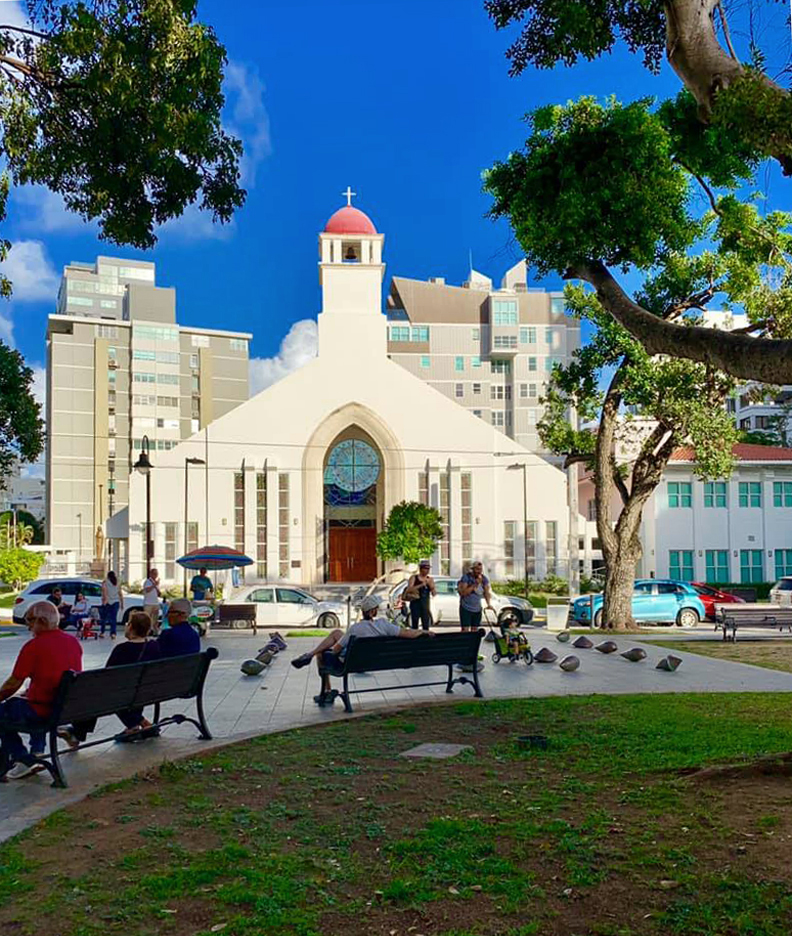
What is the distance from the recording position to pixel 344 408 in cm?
4578

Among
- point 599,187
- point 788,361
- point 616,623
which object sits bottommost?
point 616,623

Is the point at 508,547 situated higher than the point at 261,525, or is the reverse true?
the point at 261,525

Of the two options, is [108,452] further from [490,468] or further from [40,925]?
[40,925]

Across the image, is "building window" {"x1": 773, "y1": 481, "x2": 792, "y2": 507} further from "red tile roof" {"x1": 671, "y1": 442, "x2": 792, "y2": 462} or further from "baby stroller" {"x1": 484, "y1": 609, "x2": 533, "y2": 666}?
"baby stroller" {"x1": 484, "y1": 609, "x2": 533, "y2": 666}

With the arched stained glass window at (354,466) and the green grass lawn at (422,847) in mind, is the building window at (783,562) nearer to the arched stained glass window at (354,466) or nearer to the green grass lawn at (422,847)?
the arched stained glass window at (354,466)

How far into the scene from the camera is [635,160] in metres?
9.41

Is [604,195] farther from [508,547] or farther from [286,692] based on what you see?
[508,547]

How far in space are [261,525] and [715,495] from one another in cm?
2158

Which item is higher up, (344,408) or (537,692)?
(344,408)

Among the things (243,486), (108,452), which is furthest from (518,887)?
(108,452)

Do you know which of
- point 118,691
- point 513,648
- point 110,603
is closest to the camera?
point 118,691

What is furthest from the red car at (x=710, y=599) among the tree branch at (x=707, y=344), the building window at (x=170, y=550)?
the tree branch at (x=707, y=344)

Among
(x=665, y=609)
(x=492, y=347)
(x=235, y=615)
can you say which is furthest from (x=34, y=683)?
(x=492, y=347)

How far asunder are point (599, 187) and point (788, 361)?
403 centimetres
